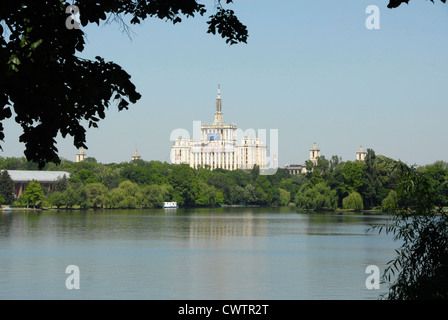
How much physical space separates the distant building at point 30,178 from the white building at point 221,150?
2718 inches

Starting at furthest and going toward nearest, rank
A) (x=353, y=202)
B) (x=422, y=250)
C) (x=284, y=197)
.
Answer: (x=284, y=197) < (x=353, y=202) < (x=422, y=250)

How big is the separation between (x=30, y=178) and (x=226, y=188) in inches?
1043

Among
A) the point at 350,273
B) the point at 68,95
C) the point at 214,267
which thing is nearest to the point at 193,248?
the point at 214,267

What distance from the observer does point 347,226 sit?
44.6 m

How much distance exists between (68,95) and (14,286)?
13.8 m

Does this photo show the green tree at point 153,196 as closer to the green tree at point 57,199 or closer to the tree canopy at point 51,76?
the green tree at point 57,199

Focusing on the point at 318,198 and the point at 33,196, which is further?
the point at 33,196

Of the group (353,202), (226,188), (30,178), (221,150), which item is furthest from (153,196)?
(221,150)

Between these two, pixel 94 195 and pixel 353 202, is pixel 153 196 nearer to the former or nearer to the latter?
pixel 94 195

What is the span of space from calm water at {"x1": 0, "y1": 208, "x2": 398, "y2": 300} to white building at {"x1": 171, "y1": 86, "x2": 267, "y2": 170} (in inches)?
5199

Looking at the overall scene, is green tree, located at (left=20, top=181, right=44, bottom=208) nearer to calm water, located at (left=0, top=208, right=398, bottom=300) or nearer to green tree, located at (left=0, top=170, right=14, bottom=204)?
green tree, located at (left=0, top=170, right=14, bottom=204)

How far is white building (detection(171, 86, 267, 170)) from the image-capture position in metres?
172

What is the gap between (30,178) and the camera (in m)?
97.3

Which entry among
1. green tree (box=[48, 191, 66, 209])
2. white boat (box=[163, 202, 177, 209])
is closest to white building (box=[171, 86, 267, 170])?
white boat (box=[163, 202, 177, 209])
